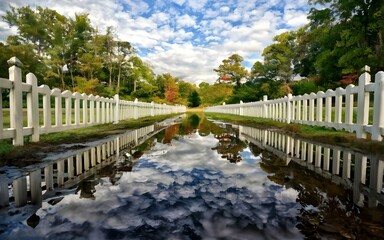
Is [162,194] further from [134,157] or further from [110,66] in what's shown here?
[110,66]

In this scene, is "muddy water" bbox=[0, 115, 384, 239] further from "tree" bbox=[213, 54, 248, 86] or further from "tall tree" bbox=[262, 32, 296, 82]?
"tree" bbox=[213, 54, 248, 86]

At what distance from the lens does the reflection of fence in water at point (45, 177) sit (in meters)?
2.24

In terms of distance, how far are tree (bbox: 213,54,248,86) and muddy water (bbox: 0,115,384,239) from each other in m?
55.1

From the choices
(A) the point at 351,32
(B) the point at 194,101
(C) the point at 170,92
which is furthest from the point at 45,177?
(B) the point at 194,101

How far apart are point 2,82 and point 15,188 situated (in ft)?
9.62

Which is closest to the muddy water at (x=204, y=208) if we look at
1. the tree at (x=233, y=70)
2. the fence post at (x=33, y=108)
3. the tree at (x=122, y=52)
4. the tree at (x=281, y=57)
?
the fence post at (x=33, y=108)

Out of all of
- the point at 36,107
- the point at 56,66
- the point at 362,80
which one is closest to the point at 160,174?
the point at 36,107

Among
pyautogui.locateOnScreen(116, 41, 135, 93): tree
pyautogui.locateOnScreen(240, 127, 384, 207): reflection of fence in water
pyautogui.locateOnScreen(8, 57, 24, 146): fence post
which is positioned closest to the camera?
pyautogui.locateOnScreen(240, 127, 384, 207): reflection of fence in water

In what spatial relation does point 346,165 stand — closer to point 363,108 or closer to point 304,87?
point 363,108

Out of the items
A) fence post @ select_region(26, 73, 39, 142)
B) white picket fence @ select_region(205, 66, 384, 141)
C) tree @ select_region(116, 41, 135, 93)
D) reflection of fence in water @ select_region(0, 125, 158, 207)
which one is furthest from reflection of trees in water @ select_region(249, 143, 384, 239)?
tree @ select_region(116, 41, 135, 93)

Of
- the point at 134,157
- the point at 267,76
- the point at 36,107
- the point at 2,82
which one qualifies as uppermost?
the point at 267,76

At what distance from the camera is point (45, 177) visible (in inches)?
112

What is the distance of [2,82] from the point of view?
4.51 m

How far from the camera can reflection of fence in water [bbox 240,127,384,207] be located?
2373 millimetres
